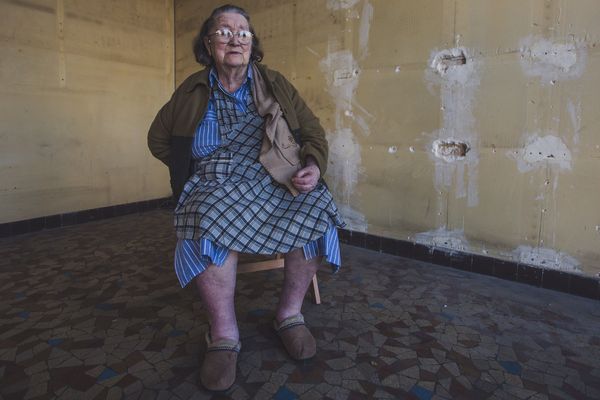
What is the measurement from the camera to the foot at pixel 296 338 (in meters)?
1.56

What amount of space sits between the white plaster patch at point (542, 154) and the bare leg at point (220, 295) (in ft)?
5.64

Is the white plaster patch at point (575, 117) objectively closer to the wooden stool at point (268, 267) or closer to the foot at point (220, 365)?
the wooden stool at point (268, 267)

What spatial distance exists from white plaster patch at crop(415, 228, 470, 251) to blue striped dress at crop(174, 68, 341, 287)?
1.22 m

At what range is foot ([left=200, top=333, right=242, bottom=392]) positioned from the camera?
137cm

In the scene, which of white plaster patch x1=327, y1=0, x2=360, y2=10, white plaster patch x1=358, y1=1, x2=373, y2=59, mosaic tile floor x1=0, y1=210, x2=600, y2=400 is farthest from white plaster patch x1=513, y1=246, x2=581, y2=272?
white plaster patch x1=327, y1=0, x2=360, y2=10

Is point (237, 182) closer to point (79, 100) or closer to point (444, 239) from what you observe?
point (444, 239)

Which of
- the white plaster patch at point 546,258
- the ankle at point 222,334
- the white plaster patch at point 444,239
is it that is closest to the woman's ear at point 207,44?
the ankle at point 222,334

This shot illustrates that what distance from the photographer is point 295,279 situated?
5.42ft

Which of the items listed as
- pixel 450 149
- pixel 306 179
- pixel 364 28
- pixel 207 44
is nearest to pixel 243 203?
pixel 306 179

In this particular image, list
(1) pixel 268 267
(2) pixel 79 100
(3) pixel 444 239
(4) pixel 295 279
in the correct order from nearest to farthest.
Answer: (4) pixel 295 279 → (1) pixel 268 267 → (3) pixel 444 239 → (2) pixel 79 100

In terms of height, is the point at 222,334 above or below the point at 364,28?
below

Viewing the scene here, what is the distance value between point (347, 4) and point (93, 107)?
242 centimetres

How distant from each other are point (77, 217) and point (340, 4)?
9.41 feet

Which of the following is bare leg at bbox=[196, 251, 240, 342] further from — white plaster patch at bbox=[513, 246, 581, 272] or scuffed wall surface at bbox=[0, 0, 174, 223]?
scuffed wall surface at bbox=[0, 0, 174, 223]
